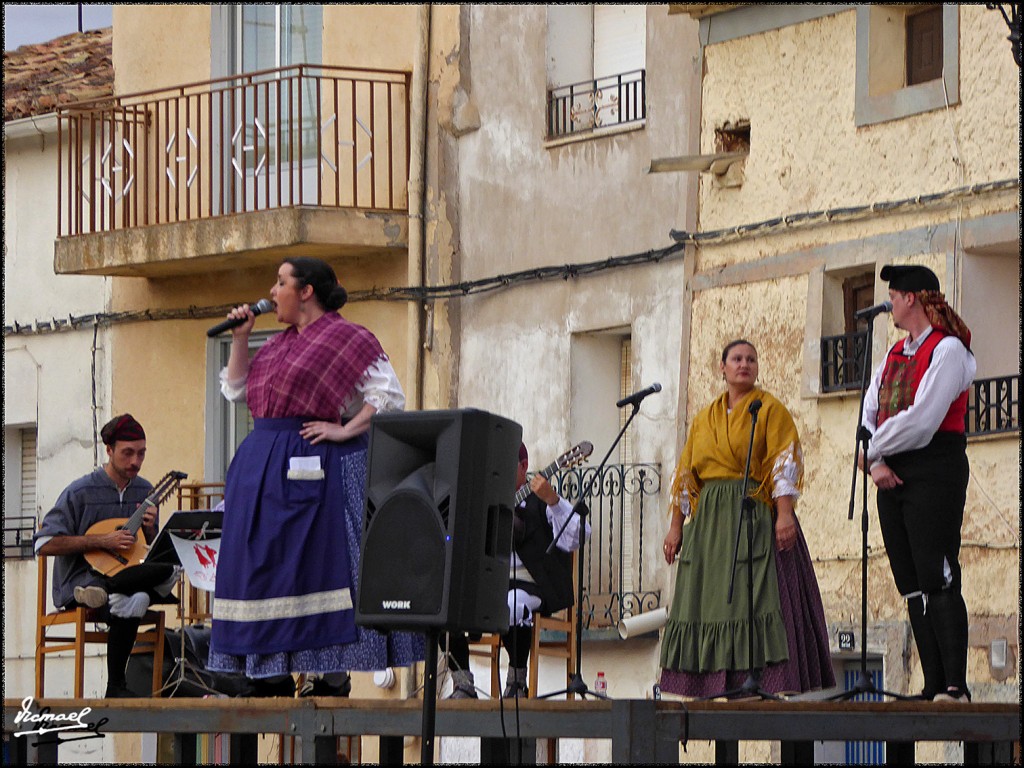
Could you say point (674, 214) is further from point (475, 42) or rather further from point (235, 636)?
point (235, 636)

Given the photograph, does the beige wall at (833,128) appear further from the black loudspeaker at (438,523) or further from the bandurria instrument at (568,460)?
the black loudspeaker at (438,523)

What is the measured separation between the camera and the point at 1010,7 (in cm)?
1026

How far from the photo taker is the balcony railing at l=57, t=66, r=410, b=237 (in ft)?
47.7

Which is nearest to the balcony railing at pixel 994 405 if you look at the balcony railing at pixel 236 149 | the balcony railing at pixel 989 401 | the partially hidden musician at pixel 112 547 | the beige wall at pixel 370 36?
the balcony railing at pixel 989 401

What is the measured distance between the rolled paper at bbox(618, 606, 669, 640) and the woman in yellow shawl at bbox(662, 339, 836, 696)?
11.4ft

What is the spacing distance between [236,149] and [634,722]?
9.04 m

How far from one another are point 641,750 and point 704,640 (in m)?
2.02

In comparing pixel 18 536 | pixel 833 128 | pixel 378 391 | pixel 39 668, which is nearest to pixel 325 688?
pixel 378 391

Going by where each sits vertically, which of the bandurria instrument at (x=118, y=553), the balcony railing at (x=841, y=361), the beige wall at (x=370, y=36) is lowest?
the bandurria instrument at (x=118, y=553)

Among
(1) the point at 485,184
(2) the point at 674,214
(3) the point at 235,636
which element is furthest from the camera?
(1) the point at 485,184

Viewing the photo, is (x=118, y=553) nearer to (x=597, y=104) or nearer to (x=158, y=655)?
(x=158, y=655)

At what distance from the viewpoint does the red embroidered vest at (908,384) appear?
26.3 feet

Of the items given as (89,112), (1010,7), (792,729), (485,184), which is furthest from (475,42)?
(792,729)

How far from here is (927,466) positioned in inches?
314
